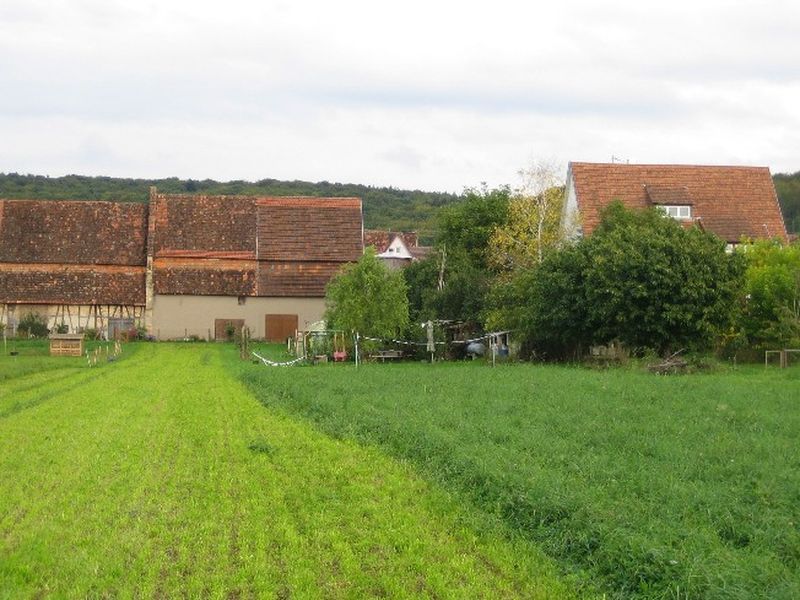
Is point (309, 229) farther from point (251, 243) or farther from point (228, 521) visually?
point (228, 521)

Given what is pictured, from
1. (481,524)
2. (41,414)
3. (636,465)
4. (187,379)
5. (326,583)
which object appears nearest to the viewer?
(326,583)

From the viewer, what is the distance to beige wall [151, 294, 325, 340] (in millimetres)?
61781

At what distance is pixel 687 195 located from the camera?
51.4 metres

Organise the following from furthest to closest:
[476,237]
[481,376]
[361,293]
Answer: [476,237] < [361,293] < [481,376]

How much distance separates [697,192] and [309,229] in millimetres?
23706

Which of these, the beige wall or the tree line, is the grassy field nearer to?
the tree line

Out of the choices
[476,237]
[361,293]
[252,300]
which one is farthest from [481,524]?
[252,300]

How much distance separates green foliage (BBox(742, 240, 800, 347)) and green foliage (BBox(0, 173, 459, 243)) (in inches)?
2818

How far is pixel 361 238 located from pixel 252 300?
25.1 feet

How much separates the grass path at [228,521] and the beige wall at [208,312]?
41683mm

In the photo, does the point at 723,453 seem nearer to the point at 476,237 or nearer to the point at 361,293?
the point at 361,293

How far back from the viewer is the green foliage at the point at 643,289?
1380 inches

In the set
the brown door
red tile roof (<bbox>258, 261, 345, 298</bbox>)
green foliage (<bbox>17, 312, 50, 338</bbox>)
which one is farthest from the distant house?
green foliage (<bbox>17, 312, 50, 338</bbox>)

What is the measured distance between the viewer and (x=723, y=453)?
14.4 m
